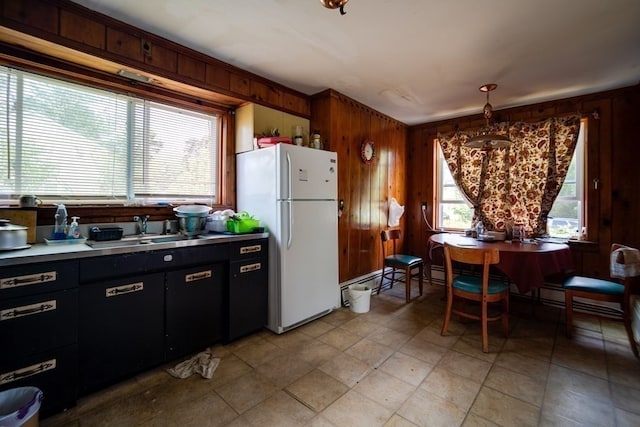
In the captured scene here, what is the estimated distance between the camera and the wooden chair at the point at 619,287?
2.23 metres

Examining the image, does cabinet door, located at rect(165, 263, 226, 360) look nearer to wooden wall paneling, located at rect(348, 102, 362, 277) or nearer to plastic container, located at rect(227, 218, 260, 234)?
plastic container, located at rect(227, 218, 260, 234)

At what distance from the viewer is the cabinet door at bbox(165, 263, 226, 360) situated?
2.07 meters

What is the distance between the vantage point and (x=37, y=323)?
5.03 feet

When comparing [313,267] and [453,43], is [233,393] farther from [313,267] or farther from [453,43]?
[453,43]

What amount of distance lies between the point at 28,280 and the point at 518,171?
4.72m

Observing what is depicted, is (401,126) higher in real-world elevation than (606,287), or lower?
higher

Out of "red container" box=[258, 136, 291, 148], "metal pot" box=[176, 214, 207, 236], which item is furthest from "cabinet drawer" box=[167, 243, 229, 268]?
"red container" box=[258, 136, 291, 148]

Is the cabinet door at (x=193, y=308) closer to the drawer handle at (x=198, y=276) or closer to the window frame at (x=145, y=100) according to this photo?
the drawer handle at (x=198, y=276)

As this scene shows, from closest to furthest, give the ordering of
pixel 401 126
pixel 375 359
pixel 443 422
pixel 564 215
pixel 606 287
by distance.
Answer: pixel 443 422, pixel 375 359, pixel 606 287, pixel 564 215, pixel 401 126

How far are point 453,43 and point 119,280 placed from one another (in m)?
2.98

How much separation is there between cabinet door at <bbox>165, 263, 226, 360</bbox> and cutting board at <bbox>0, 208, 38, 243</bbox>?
2.93ft

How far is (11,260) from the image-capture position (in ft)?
4.74

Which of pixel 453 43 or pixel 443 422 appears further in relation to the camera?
pixel 453 43

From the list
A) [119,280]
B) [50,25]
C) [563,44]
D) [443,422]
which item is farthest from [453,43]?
[119,280]
